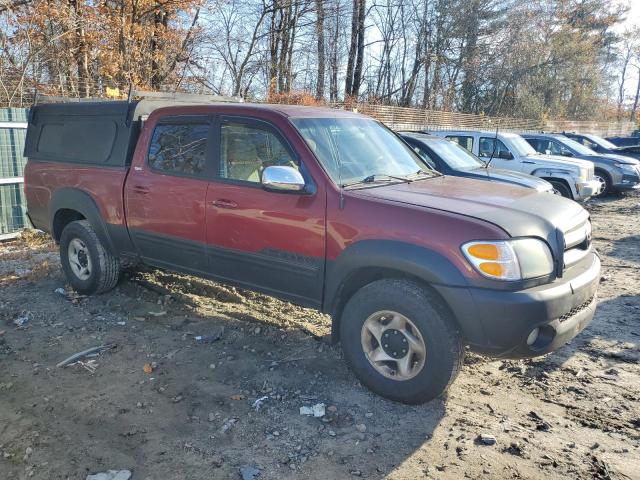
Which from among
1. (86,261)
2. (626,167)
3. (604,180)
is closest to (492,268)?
(86,261)

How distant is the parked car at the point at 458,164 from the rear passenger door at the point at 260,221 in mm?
4366

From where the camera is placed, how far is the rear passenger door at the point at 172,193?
14.2ft

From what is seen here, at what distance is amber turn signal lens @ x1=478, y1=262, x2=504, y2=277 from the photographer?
2988 millimetres

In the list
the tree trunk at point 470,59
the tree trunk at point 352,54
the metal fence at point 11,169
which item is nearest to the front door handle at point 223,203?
the metal fence at point 11,169

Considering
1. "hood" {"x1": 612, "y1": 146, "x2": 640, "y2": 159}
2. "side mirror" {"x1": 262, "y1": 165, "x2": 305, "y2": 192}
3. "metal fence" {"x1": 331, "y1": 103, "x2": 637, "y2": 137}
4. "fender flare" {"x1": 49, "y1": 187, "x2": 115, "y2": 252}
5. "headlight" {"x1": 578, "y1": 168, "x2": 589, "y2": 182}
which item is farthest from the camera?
"metal fence" {"x1": 331, "y1": 103, "x2": 637, "y2": 137}

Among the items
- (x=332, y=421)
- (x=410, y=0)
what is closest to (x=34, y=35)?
(x=332, y=421)

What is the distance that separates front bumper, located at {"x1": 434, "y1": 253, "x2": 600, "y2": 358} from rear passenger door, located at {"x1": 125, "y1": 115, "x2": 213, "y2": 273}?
86.2 inches

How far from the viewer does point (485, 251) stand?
3.02 metres

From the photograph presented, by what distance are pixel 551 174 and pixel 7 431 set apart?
10527mm

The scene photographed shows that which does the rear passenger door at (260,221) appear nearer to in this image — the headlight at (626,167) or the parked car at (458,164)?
the parked car at (458,164)

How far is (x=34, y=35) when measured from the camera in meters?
12.7

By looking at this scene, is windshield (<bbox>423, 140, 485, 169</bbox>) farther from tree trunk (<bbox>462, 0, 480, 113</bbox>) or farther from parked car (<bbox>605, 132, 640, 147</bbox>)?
tree trunk (<bbox>462, 0, 480, 113</bbox>)

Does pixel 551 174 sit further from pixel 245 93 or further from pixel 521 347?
pixel 245 93

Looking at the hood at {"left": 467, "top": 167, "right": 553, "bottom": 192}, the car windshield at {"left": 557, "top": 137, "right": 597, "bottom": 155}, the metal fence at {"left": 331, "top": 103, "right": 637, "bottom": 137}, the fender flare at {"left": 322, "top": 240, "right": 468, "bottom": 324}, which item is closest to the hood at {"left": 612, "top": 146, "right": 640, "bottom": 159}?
the car windshield at {"left": 557, "top": 137, "right": 597, "bottom": 155}
